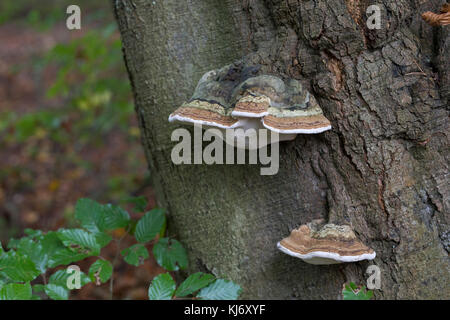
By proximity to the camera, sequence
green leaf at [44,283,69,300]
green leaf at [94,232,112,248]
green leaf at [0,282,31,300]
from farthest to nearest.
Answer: green leaf at [94,232,112,248]
green leaf at [44,283,69,300]
green leaf at [0,282,31,300]

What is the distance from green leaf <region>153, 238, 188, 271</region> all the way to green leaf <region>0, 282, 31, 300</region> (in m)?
0.83

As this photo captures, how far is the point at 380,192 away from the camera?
6.81ft

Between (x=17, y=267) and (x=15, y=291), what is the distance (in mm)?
253

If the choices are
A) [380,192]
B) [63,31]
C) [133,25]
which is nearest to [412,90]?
[380,192]

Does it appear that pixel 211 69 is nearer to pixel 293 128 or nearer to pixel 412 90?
pixel 293 128

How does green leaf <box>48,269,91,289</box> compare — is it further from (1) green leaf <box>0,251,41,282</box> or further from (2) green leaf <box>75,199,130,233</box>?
(2) green leaf <box>75,199,130,233</box>

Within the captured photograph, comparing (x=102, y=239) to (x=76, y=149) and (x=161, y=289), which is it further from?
(x=76, y=149)

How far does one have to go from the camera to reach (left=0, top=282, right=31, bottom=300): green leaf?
5.74 feet

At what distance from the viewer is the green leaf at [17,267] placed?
196 centimetres

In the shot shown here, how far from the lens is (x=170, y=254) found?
2.50m

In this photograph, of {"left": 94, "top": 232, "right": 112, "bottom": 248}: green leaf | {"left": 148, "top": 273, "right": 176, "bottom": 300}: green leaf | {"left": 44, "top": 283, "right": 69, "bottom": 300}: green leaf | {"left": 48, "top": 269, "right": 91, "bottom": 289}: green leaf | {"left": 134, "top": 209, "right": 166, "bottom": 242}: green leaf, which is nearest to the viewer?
{"left": 148, "top": 273, "right": 176, "bottom": 300}: green leaf

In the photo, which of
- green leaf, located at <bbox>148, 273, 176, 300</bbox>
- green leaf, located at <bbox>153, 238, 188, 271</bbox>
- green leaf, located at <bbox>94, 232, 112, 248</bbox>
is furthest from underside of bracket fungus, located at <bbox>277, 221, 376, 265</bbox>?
green leaf, located at <bbox>94, 232, 112, 248</bbox>

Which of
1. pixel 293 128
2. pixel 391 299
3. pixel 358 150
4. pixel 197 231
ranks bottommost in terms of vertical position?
pixel 391 299

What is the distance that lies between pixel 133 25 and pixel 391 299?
221cm
